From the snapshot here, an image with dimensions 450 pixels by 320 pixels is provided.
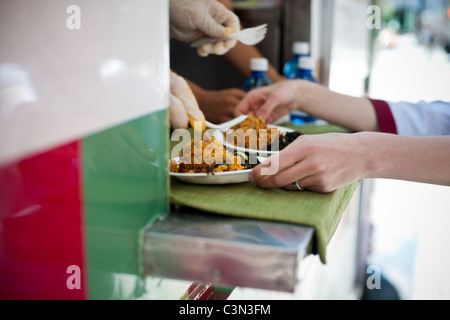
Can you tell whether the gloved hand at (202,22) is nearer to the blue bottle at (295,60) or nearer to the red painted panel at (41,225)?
the red painted panel at (41,225)

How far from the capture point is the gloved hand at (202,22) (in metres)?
1.11

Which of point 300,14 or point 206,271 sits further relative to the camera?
point 300,14

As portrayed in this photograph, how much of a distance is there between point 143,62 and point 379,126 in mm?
1118

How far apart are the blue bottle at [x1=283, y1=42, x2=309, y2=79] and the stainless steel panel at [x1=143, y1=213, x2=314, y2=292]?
55.9 inches

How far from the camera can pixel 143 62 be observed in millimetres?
689

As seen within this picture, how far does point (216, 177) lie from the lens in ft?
2.73

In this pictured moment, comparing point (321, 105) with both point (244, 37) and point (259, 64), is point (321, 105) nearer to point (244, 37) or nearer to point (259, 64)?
point (259, 64)

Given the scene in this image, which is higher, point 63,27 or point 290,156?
point 63,27

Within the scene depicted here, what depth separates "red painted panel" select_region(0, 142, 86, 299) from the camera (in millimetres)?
559

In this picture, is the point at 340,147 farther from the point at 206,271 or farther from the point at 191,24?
the point at 191,24

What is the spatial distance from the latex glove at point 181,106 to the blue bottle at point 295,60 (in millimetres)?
976

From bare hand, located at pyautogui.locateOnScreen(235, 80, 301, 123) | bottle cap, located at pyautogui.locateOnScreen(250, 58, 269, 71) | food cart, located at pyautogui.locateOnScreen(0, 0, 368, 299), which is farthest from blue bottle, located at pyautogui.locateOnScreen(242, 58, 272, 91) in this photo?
food cart, located at pyautogui.locateOnScreen(0, 0, 368, 299)

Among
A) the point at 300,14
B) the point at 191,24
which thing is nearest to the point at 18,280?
the point at 191,24

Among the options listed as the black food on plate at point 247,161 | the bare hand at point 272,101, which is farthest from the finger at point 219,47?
the black food on plate at point 247,161
